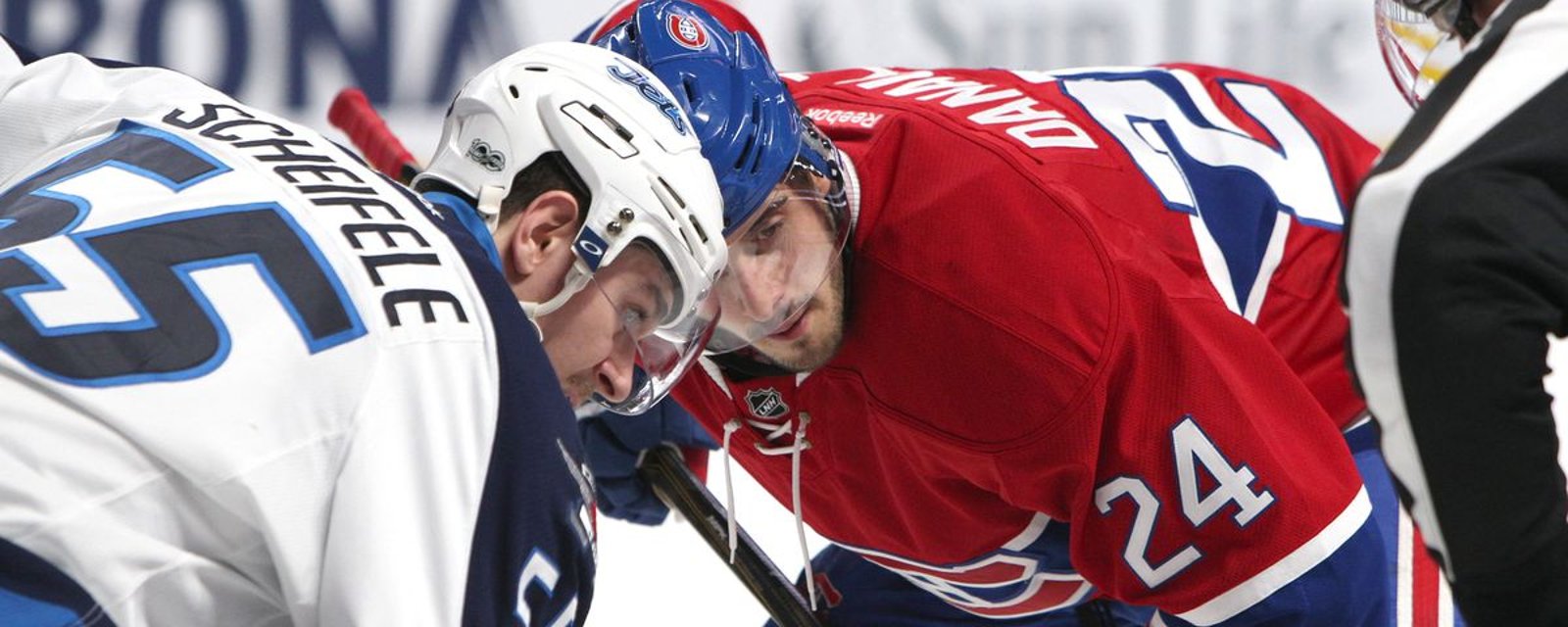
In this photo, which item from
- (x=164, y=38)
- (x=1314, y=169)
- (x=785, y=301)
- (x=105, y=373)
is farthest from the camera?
(x=164, y=38)

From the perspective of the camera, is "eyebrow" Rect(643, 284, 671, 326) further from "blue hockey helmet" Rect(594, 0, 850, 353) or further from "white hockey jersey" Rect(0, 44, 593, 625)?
"white hockey jersey" Rect(0, 44, 593, 625)

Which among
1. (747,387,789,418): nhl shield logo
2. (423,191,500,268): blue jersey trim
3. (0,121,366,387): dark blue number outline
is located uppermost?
(0,121,366,387): dark blue number outline

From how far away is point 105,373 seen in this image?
1.01 m

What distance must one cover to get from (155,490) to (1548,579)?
0.83 m

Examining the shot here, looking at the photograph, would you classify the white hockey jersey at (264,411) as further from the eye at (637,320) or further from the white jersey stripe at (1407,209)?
the white jersey stripe at (1407,209)

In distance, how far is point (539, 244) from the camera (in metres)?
1.46

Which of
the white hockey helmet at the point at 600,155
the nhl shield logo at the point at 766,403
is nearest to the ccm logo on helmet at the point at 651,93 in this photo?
the white hockey helmet at the point at 600,155

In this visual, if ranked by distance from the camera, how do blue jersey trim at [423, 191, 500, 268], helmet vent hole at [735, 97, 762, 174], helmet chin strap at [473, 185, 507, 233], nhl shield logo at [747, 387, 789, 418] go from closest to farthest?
blue jersey trim at [423, 191, 500, 268], helmet chin strap at [473, 185, 507, 233], helmet vent hole at [735, 97, 762, 174], nhl shield logo at [747, 387, 789, 418]

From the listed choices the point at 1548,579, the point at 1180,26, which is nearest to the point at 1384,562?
the point at 1548,579

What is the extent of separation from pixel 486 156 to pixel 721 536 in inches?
39.4

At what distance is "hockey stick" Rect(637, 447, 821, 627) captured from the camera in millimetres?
2275

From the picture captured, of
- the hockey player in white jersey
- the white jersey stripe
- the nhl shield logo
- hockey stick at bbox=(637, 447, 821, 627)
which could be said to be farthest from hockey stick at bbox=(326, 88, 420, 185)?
the white jersey stripe

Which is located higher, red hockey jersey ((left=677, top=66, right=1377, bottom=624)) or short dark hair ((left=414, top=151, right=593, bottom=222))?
short dark hair ((left=414, top=151, right=593, bottom=222))

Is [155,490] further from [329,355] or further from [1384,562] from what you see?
[1384,562]
